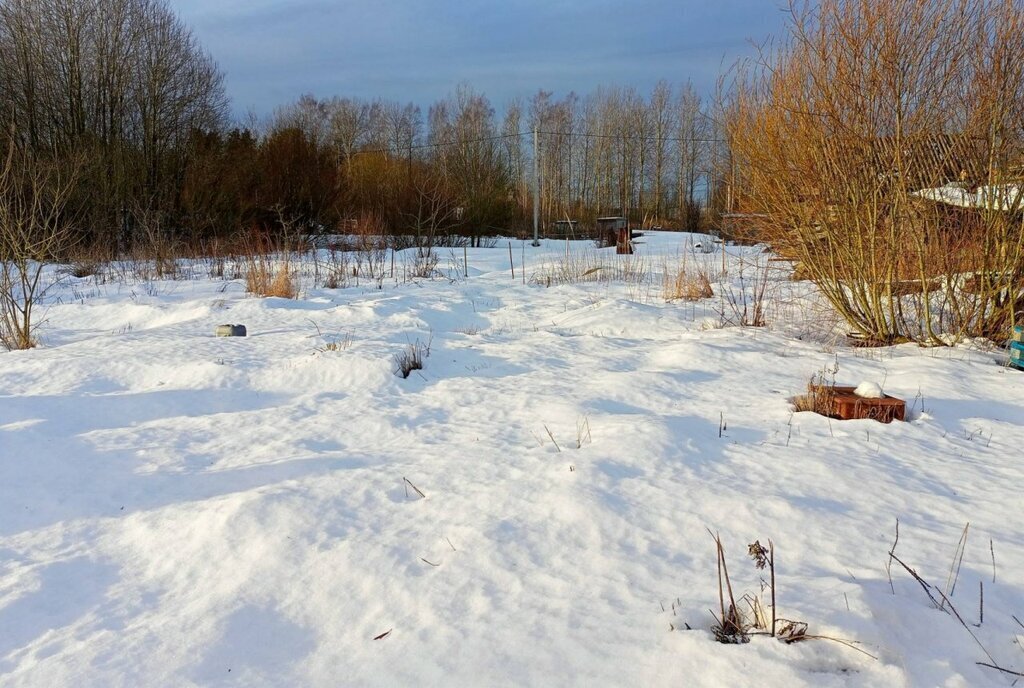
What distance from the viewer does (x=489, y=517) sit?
88.6 inches

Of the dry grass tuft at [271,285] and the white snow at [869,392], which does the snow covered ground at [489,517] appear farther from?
the dry grass tuft at [271,285]

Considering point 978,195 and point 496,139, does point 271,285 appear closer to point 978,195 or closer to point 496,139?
point 978,195

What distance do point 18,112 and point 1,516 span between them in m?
17.8

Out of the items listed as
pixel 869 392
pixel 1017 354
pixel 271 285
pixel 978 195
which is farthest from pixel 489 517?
pixel 271 285

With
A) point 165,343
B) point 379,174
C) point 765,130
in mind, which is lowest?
point 165,343

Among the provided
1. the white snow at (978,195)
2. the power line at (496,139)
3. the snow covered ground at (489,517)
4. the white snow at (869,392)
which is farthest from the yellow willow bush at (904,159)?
the power line at (496,139)

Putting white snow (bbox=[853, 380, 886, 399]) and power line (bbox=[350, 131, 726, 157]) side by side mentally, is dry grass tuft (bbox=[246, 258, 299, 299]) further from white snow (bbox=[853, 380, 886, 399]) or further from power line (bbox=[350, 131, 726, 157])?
power line (bbox=[350, 131, 726, 157])

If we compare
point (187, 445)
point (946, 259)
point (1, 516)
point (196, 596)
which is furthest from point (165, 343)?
point (946, 259)

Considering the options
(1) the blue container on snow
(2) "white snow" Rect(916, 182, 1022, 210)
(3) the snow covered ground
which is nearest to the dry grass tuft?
(3) the snow covered ground

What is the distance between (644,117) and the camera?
2842cm

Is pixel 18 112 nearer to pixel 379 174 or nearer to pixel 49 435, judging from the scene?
pixel 379 174

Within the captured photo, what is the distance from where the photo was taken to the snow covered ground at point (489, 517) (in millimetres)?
1576

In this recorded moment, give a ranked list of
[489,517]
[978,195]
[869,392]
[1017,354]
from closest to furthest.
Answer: [489,517] < [869,392] < [1017,354] < [978,195]

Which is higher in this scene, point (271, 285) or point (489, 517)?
point (271, 285)
